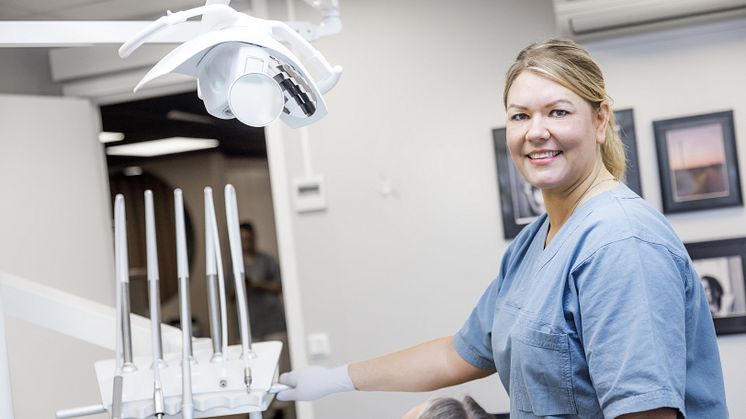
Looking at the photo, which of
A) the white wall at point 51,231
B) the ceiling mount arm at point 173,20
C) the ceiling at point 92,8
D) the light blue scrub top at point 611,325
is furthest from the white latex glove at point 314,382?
the ceiling at point 92,8

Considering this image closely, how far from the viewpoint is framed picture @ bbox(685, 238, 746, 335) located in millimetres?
2447

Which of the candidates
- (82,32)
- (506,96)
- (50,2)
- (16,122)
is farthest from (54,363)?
(506,96)

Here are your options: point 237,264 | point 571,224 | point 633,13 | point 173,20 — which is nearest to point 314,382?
point 237,264

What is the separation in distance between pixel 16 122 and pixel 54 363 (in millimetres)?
872

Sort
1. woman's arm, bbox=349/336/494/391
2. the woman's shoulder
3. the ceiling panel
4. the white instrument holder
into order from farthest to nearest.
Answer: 1. the ceiling panel
2. woman's arm, bbox=349/336/494/391
3. the white instrument holder
4. the woman's shoulder

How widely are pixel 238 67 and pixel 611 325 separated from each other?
587 mm

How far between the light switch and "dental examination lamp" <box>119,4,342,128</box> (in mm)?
1849

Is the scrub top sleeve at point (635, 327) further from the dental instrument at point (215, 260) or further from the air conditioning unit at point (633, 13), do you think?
the air conditioning unit at point (633, 13)

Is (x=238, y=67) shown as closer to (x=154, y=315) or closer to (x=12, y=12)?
(x=154, y=315)

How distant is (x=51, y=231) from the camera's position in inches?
112

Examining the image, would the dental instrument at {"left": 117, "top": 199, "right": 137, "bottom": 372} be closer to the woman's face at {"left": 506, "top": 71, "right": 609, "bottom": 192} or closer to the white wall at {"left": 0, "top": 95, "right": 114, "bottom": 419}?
the woman's face at {"left": 506, "top": 71, "right": 609, "bottom": 192}

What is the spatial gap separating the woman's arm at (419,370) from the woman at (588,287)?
0.23 metres

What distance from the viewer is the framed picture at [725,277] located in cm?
245

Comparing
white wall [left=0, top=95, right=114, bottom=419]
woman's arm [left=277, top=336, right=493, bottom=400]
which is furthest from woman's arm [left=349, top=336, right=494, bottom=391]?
white wall [left=0, top=95, right=114, bottom=419]
